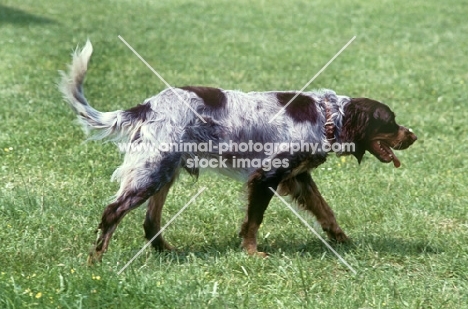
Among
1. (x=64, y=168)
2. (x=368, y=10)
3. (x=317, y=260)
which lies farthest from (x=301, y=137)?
(x=368, y=10)

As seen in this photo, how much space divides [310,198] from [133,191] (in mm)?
1360

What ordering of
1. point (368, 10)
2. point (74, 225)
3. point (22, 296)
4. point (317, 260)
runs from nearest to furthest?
point (22, 296) < point (317, 260) < point (74, 225) < point (368, 10)

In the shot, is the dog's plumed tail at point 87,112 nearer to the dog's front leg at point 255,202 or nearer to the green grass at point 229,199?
the green grass at point 229,199

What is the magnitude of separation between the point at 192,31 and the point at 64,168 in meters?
9.77

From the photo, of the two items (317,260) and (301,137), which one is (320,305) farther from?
(301,137)

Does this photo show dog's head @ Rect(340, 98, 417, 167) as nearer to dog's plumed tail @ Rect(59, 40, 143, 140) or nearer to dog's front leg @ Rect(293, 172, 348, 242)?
dog's front leg @ Rect(293, 172, 348, 242)

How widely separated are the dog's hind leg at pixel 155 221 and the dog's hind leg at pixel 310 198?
33.9 inches

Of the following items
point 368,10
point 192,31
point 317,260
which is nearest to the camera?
point 317,260

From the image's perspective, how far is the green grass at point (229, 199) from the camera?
4457 millimetres

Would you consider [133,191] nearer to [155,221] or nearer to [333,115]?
[155,221]

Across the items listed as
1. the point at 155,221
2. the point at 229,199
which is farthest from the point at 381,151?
the point at 155,221

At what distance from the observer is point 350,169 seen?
754cm

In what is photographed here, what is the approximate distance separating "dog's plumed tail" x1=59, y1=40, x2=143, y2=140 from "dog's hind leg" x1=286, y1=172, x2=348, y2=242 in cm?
122

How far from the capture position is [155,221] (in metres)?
5.52
